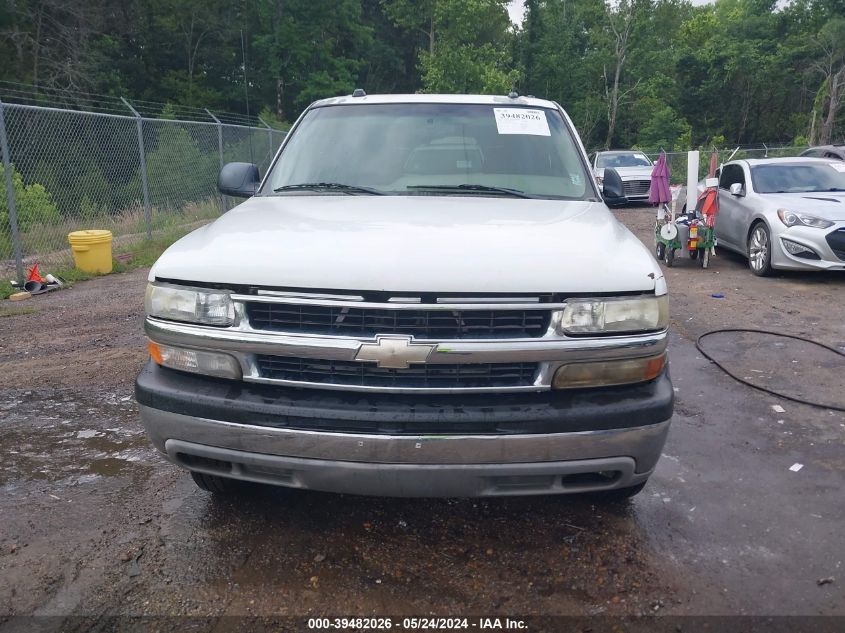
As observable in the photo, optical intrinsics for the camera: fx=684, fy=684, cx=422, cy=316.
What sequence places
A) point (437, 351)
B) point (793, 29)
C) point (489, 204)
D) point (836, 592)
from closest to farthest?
point (437, 351)
point (836, 592)
point (489, 204)
point (793, 29)

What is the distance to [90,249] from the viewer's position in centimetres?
976

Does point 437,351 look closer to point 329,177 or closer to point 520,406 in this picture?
point 520,406

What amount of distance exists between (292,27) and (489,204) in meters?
39.4

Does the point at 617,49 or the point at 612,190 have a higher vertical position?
the point at 617,49

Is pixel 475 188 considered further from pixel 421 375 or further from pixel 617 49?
pixel 617 49

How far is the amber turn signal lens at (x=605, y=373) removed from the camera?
249cm

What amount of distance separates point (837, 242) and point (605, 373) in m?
7.21

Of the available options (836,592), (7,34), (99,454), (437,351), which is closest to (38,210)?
(99,454)

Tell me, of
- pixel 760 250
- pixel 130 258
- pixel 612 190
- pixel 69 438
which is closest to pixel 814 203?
pixel 760 250

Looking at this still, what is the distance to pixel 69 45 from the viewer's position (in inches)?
1097

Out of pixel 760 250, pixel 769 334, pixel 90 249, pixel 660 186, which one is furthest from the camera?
pixel 90 249

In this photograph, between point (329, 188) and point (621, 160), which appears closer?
point (329, 188)

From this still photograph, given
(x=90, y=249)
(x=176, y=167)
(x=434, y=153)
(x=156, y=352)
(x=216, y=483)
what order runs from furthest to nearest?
(x=176, y=167), (x=90, y=249), (x=434, y=153), (x=216, y=483), (x=156, y=352)

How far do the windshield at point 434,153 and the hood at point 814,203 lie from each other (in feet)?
18.9
